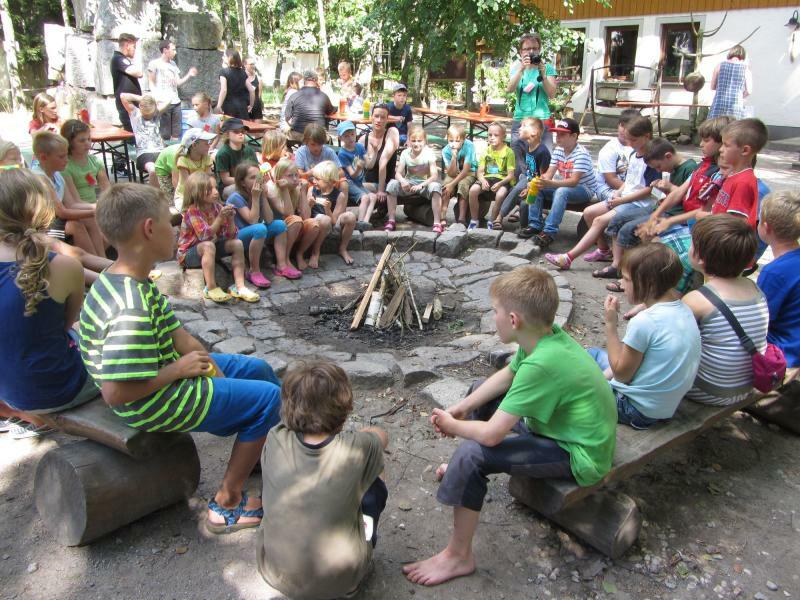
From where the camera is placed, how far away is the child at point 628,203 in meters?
5.68

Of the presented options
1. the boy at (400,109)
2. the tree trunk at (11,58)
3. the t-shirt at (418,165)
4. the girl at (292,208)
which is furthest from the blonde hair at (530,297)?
the tree trunk at (11,58)

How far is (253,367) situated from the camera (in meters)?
2.96

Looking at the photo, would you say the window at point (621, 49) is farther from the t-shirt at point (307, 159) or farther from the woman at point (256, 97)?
the t-shirt at point (307, 159)

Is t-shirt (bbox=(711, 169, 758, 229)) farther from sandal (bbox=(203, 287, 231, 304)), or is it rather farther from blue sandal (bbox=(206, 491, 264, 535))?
sandal (bbox=(203, 287, 231, 304))

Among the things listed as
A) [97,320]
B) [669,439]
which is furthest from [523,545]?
[97,320]

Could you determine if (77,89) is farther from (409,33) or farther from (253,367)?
(253,367)

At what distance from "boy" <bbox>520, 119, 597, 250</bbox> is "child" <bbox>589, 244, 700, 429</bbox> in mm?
3752

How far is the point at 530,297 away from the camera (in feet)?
7.32

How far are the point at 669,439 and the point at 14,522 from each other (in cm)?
279

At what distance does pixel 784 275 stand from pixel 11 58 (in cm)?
1933

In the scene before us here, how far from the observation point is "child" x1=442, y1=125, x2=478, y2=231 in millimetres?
6980

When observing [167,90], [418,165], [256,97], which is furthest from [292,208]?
[256,97]

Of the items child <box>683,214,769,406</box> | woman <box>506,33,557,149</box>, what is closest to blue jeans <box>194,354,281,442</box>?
child <box>683,214,769,406</box>

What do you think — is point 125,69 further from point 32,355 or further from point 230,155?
point 32,355
